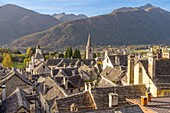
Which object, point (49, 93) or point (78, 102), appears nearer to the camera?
point (78, 102)

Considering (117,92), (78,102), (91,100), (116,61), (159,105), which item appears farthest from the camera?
(116,61)

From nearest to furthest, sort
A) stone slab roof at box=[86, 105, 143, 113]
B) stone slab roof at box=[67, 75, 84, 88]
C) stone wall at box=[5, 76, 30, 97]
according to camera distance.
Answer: stone slab roof at box=[86, 105, 143, 113], stone wall at box=[5, 76, 30, 97], stone slab roof at box=[67, 75, 84, 88]

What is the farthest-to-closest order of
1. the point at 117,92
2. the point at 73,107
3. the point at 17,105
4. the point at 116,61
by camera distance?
1. the point at 116,61
2. the point at 117,92
3. the point at 73,107
4. the point at 17,105

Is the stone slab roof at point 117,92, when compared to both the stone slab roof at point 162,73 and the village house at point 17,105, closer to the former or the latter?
the stone slab roof at point 162,73

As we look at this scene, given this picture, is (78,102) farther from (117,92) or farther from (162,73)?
(162,73)

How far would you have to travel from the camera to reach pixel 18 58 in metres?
137

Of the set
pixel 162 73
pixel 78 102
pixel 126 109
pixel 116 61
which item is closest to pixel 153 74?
pixel 162 73

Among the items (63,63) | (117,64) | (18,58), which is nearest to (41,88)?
(117,64)

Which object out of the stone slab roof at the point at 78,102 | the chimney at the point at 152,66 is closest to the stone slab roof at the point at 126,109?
the stone slab roof at the point at 78,102

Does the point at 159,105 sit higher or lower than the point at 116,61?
lower

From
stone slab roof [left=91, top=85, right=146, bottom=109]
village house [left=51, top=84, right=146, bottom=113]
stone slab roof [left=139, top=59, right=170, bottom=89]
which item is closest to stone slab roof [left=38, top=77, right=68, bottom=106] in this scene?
village house [left=51, top=84, right=146, bottom=113]

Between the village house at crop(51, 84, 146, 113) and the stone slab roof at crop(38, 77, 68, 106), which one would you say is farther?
the stone slab roof at crop(38, 77, 68, 106)

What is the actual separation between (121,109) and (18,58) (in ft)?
391

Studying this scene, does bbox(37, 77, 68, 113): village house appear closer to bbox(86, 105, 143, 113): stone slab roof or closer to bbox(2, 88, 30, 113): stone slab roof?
bbox(2, 88, 30, 113): stone slab roof
